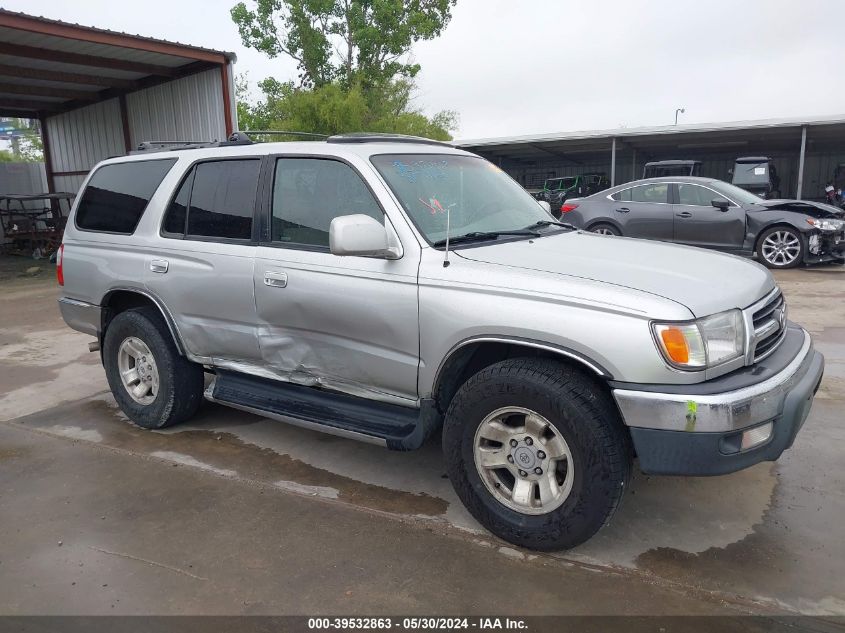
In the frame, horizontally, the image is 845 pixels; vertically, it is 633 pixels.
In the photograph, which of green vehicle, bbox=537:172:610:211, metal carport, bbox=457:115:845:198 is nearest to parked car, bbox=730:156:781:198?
metal carport, bbox=457:115:845:198

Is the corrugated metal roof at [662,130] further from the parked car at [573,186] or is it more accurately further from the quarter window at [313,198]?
the quarter window at [313,198]

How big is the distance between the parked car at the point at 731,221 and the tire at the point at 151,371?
8.91m

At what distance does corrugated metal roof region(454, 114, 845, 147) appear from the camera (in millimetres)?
→ 17172

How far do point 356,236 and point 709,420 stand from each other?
1.70 m

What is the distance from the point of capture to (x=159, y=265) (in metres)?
4.35

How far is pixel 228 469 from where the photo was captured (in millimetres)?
4074

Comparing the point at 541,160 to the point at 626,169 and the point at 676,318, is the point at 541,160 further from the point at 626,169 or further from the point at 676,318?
the point at 676,318

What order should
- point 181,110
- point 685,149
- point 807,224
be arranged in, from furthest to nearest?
point 685,149
point 181,110
point 807,224

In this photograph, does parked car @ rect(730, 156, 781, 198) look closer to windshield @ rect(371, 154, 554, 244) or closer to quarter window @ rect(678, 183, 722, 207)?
quarter window @ rect(678, 183, 722, 207)

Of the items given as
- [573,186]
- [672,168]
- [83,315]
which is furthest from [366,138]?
[573,186]

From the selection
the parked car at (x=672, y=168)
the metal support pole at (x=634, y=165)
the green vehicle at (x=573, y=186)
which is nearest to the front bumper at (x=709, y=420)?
the parked car at (x=672, y=168)

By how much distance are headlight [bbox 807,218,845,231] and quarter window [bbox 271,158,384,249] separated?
9.58m

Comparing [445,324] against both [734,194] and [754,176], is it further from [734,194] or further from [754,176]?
[754,176]

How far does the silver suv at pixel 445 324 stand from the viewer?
272cm
